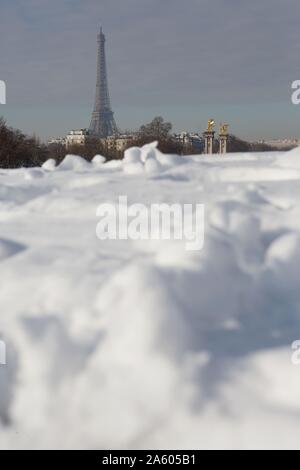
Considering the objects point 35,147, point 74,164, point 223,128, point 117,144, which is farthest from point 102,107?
point 74,164

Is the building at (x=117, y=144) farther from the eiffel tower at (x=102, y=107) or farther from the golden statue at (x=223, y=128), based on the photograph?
the eiffel tower at (x=102, y=107)

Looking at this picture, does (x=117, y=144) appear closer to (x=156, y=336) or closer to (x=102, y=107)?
(x=102, y=107)

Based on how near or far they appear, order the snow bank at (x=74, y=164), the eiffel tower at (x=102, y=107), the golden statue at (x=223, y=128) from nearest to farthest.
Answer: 1. the snow bank at (x=74, y=164)
2. the golden statue at (x=223, y=128)
3. the eiffel tower at (x=102, y=107)

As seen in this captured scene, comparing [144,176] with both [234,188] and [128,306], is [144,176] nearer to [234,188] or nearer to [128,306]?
[234,188]

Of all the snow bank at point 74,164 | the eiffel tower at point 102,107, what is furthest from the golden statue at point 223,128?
the eiffel tower at point 102,107

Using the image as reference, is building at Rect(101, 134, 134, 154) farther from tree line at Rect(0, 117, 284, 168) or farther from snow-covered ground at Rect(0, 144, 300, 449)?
snow-covered ground at Rect(0, 144, 300, 449)

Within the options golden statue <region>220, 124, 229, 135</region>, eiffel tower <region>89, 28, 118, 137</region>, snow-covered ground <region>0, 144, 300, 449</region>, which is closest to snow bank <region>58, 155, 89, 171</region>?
snow-covered ground <region>0, 144, 300, 449</region>
